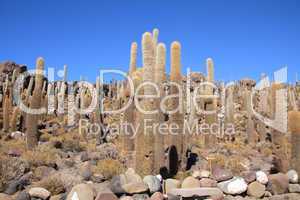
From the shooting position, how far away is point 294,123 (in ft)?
34.1

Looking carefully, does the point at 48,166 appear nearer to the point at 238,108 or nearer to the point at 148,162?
the point at 148,162

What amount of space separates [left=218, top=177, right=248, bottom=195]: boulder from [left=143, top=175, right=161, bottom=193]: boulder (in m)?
1.55

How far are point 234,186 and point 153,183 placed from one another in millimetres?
1923

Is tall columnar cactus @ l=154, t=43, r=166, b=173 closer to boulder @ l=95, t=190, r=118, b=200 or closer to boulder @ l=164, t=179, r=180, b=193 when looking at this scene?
boulder @ l=164, t=179, r=180, b=193

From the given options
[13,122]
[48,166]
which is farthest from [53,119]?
[48,166]

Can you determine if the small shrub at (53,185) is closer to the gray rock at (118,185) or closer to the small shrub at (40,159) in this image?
the gray rock at (118,185)

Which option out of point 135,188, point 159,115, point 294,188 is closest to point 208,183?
point 135,188

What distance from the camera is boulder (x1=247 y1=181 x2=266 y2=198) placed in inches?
335

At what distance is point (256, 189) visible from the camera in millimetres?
8547

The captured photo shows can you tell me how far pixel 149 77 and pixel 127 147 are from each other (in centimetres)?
425

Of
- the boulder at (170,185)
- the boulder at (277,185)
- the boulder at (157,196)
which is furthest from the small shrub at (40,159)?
the boulder at (277,185)

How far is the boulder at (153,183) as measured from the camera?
8195 mm

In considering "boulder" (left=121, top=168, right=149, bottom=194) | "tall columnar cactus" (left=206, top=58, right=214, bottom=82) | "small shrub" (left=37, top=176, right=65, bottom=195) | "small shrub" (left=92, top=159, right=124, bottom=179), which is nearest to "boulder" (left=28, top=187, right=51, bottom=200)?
"small shrub" (left=37, top=176, right=65, bottom=195)

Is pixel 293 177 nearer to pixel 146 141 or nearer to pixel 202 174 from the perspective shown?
→ pixel 202 174
